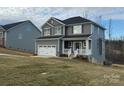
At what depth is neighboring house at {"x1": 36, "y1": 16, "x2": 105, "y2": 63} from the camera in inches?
433

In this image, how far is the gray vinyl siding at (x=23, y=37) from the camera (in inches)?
441

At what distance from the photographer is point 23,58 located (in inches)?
438

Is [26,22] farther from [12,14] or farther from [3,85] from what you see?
[3,85]

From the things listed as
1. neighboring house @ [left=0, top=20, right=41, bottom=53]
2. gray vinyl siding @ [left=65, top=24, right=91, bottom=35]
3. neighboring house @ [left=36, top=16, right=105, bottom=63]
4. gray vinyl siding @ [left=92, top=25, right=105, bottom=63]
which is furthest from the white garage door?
gray vinyl siding @ [left=92, top=25, right=105, bottom=63]

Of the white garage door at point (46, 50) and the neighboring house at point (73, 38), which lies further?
the white garage door at point (46, 50)

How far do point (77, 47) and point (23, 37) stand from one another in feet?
4.27

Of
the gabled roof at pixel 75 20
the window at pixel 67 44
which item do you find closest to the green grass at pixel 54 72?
the window at pixel 67 44

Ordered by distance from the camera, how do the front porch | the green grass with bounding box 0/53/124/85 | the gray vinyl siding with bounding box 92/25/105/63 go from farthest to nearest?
the front porch → the gray vinyl siding with bounding box 92/25/105/63 → the green grass with bounding box 0/53/124/85

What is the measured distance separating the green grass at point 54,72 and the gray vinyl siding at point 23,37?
10.5 inches

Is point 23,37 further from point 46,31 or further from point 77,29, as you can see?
point 77,29

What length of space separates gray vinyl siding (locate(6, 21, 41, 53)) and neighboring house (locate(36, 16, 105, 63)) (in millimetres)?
144

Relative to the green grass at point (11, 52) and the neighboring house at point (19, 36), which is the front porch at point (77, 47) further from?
the green grass at point (11, 52)

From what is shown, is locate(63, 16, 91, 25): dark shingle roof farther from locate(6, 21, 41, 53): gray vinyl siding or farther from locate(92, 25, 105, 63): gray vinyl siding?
locate(6, 21, 41, 53): gray vinyl siding

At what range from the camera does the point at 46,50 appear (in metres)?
11.3
